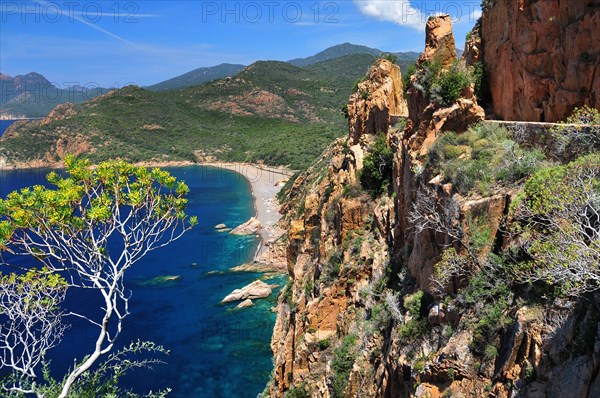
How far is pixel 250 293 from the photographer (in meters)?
43.5

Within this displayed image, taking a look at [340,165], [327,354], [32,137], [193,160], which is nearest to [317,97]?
[193,160]

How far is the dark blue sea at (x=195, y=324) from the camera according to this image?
31.6m

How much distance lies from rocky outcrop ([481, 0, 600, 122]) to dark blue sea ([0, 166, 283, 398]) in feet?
76.1

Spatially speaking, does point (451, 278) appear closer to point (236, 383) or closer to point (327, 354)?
point (327, 354)

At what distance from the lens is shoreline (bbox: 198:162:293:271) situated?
56.3m

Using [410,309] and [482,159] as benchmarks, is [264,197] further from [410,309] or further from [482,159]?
[482,159]

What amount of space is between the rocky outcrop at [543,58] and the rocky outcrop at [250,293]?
32698 millimetres

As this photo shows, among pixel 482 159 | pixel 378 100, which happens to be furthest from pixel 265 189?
pixel 482 159

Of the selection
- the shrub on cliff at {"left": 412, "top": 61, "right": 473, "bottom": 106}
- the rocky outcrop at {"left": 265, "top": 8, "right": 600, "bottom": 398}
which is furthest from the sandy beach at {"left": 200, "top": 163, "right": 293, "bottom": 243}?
the shrub on cliff at {"left": 412, "top": 61, "right": 473, "bottom": 106}

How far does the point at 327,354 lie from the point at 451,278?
9.69 meters

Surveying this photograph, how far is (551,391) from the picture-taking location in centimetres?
755

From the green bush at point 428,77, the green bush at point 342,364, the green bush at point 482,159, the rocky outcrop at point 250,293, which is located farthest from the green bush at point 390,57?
the rocky outcrop at point 250,293

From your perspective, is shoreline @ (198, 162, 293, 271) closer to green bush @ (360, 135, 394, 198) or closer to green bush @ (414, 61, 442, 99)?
green bush @ (360, 135, 394, 198)

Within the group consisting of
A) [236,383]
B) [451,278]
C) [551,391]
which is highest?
[451,278]
